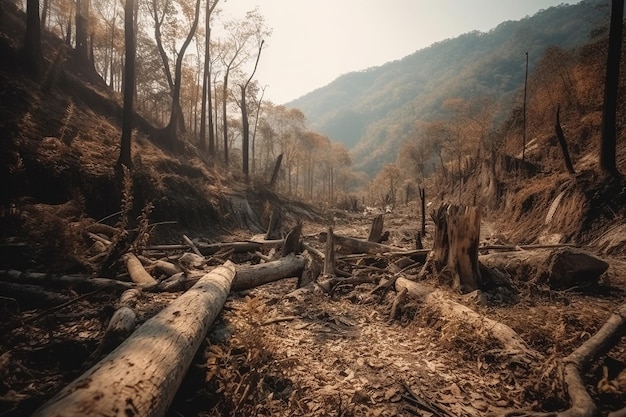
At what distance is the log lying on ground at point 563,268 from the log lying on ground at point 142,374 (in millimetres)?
5952

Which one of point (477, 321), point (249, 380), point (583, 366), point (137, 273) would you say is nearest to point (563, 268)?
point (477, 321)

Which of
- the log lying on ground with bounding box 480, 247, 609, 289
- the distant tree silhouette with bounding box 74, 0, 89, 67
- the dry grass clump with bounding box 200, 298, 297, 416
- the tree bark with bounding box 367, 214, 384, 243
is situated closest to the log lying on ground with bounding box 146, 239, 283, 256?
the tree bark with bounding box 367, 214, 384, 243

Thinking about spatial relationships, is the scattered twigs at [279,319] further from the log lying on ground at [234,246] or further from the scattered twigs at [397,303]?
the log lying on ground at [234,246]

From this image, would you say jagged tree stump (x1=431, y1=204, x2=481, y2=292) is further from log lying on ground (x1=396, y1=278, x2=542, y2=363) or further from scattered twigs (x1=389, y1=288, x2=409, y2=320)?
scattered twigs (x1=389, y1=288, x2=409, y2=320)

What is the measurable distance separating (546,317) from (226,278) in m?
4.91

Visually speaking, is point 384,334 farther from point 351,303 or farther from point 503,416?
point 503,416

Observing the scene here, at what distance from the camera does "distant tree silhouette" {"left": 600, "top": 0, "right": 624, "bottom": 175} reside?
9.24m

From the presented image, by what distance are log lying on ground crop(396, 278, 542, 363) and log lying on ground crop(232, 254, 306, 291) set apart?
2.81 m

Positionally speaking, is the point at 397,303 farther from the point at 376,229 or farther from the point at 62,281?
the point at 62,281

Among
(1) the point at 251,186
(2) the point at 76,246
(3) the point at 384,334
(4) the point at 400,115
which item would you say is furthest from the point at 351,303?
(4) the point at 400,115

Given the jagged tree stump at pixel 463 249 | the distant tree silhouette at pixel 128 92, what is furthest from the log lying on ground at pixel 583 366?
the distant tree silhouette at pixel 128 92

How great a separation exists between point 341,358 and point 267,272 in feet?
11.0

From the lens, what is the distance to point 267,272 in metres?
6.86

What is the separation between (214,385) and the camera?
116 inches
